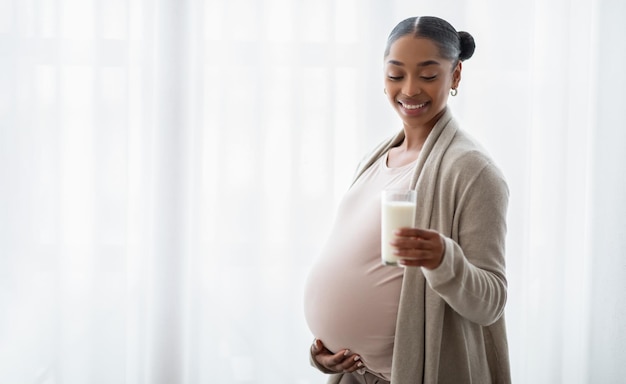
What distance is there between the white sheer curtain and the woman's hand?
1.12m

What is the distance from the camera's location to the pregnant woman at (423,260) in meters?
1.14

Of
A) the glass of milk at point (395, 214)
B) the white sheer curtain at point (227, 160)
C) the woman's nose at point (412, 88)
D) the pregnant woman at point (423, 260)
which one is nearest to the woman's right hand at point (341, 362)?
the pregnant woman at point (423, 260)

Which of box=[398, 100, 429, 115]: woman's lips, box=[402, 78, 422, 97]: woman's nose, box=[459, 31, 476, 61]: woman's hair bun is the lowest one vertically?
box=[398, 100, 429, 115]: woman's lips

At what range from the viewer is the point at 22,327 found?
211cm

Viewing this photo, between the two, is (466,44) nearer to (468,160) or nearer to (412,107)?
(412,107)

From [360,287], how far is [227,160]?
0.96 m

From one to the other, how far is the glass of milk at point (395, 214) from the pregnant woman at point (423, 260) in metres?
0.05

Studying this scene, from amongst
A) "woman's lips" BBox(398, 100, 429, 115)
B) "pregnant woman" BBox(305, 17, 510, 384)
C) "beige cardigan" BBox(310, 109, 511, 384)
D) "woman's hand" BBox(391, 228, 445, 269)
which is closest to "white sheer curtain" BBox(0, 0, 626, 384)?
"pregnant woman" BBox(305, 17, 510, 384)

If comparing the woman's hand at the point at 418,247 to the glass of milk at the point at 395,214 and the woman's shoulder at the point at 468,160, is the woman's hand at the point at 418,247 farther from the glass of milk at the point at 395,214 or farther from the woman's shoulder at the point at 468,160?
the woman's shoulder at the point at 468,160

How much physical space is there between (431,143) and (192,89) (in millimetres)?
1094

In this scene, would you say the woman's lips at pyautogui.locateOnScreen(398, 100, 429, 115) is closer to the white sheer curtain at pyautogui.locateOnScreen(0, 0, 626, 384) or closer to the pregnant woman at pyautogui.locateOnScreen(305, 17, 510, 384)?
the pregnant woman at pyautogui.locateOnScreen(305, 17, 510, 384)

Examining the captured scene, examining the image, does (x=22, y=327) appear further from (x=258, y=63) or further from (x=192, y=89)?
(x=258, y=63)

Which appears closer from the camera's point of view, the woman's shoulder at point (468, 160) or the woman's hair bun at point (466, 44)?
the woman's shoulder at point (468, 160)

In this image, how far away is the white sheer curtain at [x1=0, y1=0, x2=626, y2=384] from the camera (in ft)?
6.84
